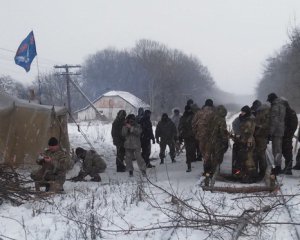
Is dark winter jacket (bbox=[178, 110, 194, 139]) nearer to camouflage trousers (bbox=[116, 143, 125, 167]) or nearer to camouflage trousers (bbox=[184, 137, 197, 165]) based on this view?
camouflage trousers (bbox=[184, 137, 197, 165])

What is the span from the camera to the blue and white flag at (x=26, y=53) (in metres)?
16.4

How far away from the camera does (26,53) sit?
1652cm

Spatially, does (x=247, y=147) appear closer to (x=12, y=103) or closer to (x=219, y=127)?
(x=219, y=127)

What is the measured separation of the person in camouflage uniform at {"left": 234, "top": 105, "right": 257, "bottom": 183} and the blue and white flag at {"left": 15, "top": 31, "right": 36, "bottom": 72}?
31.5 ft

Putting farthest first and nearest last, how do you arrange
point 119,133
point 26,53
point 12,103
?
point 26,53
point 119,133
point 12,103

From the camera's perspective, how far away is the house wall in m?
65.6

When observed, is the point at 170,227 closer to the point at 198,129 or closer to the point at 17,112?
the point at 198,129

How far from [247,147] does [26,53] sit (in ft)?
33.1

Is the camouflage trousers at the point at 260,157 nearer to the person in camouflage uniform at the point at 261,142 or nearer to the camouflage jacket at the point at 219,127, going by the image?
the person in camouflage uniform at the point at 261,142

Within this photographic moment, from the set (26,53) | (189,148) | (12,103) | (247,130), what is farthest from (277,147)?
(26,53)

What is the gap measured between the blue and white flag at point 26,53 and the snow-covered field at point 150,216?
8.67 m

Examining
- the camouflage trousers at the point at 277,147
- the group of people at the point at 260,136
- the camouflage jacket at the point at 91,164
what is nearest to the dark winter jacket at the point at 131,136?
the camouflage jacket at the point at 91,164

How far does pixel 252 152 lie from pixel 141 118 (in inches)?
191

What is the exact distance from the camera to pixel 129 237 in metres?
6.12
